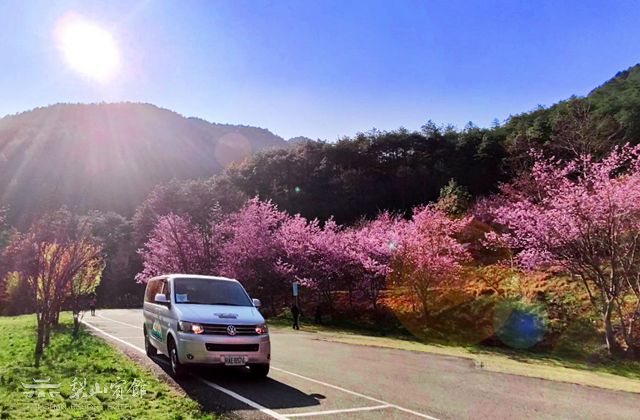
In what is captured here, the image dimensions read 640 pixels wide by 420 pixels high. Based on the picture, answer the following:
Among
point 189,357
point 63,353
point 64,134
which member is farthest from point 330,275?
point 64,134

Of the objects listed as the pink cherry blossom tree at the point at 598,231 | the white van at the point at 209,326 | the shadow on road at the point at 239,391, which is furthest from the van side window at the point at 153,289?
the pink cherry blossom tree at the point at 598,231

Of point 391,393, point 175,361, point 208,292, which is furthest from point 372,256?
point 175,361

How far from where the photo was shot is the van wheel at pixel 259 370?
915 cm

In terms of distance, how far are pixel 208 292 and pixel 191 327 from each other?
4.71ft

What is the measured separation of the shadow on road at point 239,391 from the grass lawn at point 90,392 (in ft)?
1.16

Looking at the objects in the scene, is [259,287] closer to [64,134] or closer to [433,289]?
[433,289]

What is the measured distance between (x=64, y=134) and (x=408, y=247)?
85957 millimetres

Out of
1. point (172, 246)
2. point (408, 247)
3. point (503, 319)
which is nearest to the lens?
point (503, 319)

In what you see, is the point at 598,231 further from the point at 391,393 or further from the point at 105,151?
the point at 105,151

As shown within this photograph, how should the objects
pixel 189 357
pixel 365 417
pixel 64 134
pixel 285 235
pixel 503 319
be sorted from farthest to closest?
pixel 64 134
pixel 285 235
pixel 503 319
pixel 189 357
pixel 365 417

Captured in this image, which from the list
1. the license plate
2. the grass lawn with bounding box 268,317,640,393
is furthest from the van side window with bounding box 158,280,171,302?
the grass lawn with bounding box 268,317,640,393

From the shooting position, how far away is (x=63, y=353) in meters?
13.2

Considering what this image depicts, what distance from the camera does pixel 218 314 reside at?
8734 mm

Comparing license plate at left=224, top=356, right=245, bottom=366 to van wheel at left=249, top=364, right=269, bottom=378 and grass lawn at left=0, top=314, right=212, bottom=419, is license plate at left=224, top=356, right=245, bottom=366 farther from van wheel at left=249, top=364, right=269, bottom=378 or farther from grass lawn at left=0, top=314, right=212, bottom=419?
grass lawn at left=0, top=314, right=212, bottom=419
